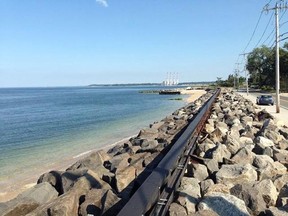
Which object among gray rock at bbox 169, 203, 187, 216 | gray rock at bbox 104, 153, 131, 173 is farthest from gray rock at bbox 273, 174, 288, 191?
gray rock at bbox 104, 153, 131, 173

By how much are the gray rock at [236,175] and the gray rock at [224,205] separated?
1.10 m

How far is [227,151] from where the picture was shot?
332 inches

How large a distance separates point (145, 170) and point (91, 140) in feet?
45.1

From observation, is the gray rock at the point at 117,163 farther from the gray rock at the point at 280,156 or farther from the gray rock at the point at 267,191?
the gray rock at the point at 280,156

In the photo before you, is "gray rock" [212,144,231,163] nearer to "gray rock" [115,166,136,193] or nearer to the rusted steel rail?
the rusted steel rail

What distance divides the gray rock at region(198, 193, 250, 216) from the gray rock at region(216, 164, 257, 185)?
1.10 m

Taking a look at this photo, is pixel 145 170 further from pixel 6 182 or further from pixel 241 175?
pixel 6 182

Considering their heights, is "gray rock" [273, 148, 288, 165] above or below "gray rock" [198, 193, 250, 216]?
below

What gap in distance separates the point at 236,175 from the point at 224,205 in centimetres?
153

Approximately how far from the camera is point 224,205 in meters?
4.91

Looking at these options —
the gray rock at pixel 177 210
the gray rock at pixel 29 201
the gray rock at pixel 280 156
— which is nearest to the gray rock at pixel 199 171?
the gray rock at pixel 177 210

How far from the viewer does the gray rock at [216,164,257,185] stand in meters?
6.22

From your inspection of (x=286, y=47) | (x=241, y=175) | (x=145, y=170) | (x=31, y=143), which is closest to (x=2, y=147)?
(x=31, y=143)

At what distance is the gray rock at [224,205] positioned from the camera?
4.78 meters
